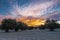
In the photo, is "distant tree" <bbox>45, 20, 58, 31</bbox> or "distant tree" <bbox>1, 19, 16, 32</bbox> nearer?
"distant tree" <bbox>1, 19, 16, 32</bbox>

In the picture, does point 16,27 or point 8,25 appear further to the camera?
point 16,27

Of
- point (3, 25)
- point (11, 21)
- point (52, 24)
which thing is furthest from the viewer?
point (52, 24)

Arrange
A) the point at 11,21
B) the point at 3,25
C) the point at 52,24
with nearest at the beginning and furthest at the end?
the point at 3,25
the point at 11,21
the point at 52,24

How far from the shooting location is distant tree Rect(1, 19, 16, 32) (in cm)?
6638

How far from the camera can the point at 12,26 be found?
227ft

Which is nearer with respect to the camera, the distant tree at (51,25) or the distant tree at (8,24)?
the distant tree at (8,24)

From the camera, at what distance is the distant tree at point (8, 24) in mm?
66375

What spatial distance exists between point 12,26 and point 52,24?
788 inches

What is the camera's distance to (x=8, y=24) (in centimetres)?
6806

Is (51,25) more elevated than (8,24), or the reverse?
(8,24)

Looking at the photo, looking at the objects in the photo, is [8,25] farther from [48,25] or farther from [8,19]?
[48,25]

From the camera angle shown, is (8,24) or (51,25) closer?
(8,24)

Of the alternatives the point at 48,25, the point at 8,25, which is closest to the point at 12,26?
the point at 8,25

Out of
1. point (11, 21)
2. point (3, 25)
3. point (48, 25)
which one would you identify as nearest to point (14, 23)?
point (11, 21)
